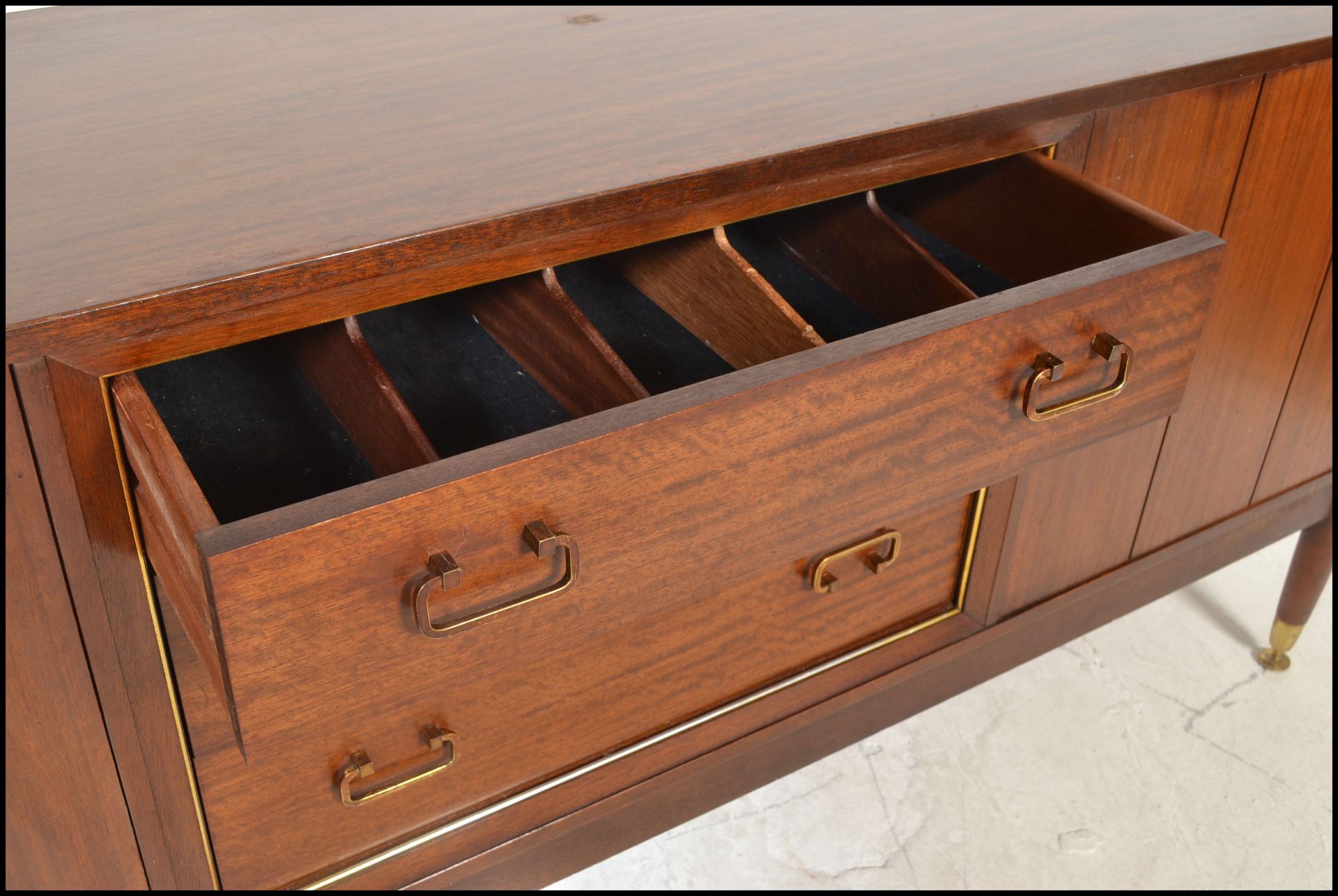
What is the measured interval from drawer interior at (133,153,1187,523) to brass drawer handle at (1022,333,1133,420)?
0.09 metres

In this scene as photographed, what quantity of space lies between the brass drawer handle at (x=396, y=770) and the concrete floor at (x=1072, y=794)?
0.51 m

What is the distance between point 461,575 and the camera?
57cm

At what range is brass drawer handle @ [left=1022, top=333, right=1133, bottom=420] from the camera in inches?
27.7

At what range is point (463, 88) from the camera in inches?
32.6

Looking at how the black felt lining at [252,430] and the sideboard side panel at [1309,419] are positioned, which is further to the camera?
the sideboard side panel at [1309,419]

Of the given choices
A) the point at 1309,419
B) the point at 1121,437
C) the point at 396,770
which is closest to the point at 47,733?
the point at 396,770

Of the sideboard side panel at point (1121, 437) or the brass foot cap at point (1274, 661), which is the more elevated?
the sideboard side panel at point (1121, 437)

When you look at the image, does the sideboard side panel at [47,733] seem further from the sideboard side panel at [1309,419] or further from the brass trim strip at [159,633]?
the sideboard side panel at [1309,419]

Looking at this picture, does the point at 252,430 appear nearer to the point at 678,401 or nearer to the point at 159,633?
the point at 159,633

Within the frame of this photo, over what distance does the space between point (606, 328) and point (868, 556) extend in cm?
26

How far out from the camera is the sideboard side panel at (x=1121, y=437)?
2.92ft

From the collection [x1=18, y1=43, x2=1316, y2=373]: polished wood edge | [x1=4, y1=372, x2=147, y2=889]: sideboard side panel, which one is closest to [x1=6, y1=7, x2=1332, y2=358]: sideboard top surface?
[x1=18, y1=43, x2=1316, y2=373]: polished wood edge

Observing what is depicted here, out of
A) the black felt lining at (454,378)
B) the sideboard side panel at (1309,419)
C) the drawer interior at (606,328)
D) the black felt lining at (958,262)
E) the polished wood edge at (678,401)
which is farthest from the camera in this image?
the sideboard side panel at (1309,419)

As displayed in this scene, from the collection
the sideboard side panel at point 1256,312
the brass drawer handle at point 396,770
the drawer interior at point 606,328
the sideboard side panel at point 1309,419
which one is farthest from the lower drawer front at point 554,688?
the sideboard side panel at point 1309,419
